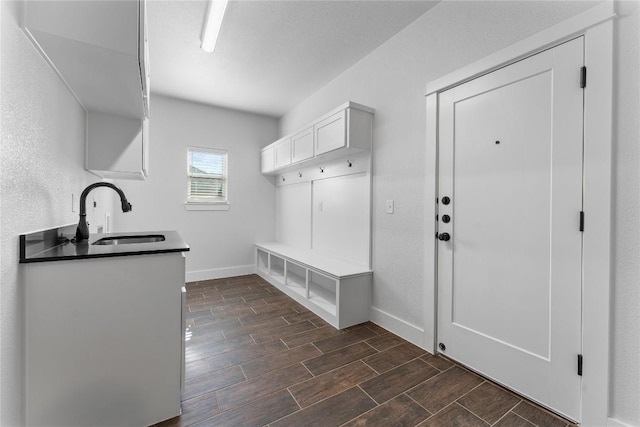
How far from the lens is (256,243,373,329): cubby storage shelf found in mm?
2691

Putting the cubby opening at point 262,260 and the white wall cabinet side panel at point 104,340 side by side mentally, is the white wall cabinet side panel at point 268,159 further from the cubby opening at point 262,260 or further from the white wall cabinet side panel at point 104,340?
the white wall cabinet side panel at point 104,340

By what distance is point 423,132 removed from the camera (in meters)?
2.31

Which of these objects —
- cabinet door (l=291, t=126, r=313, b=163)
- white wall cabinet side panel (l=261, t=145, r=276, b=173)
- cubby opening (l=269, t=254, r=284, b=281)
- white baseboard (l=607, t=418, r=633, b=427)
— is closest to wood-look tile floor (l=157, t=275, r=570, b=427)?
white baseboard (l=607, t=418, r=633, b=427)

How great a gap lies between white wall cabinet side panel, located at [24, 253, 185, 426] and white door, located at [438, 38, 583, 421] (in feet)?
6.33

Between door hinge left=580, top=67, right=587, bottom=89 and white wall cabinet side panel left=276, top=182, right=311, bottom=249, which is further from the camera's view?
white wall cabinet side panel left=276, top=182, right=311, bottom=249

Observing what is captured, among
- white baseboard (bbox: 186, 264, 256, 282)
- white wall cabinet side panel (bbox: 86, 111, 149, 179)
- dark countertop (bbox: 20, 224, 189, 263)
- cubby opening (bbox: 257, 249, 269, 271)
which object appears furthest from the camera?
cubby opening (bbox: 257, 249, 269, 271)

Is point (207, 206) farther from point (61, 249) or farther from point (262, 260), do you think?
point (61, 249)

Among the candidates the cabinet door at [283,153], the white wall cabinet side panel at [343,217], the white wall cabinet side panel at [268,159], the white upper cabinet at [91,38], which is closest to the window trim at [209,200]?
the white wall cabinet side panel at [268,159]

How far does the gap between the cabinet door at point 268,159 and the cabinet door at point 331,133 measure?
4.61ft

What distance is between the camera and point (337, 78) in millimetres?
3455

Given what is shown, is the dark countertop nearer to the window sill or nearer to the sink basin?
the sink basin

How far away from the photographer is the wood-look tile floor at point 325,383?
4.92ft

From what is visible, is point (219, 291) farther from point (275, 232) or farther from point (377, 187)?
point (377, 187)

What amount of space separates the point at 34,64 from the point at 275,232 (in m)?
4.05
